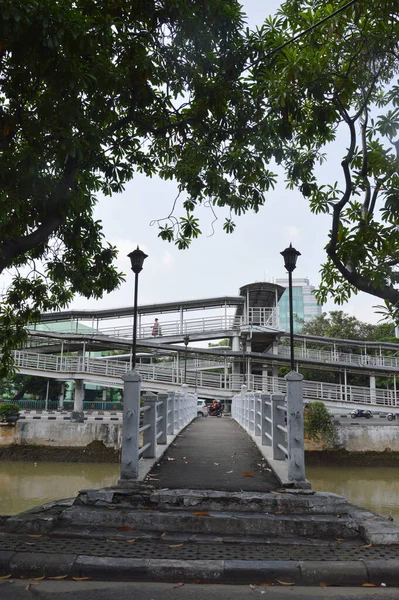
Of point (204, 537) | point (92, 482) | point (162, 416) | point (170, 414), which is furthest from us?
point (92, 482)

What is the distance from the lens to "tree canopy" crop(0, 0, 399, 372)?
4473mm

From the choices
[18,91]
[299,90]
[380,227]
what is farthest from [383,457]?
[18,91]

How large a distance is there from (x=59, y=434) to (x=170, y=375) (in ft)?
27.1

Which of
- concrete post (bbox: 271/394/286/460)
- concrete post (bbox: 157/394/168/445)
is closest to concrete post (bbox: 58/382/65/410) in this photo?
concrete post (bbox: 157/394/168/445)

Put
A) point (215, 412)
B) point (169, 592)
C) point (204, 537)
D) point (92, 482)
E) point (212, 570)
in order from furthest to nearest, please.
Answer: point (215, 412) → point (92, 482) → point (204, 537) → point (212, 570) → point (169, 592)

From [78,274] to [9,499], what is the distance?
7416 millimetres

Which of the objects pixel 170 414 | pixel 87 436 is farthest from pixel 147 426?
pixel 87 436

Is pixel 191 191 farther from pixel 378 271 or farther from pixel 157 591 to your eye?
pixel 157 591

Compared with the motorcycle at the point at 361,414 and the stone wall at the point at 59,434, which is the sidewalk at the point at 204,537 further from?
the motorcycle at the point at 361,414

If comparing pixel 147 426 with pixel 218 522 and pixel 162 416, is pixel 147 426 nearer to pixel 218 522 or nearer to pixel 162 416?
pixel 162 416

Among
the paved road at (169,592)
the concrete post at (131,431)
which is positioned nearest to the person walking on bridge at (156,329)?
the concrete post at (131,431)

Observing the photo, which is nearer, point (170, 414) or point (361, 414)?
point (170, 414)

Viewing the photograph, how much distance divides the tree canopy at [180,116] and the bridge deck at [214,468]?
8.69 ft

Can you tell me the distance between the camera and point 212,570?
12.1 ft
